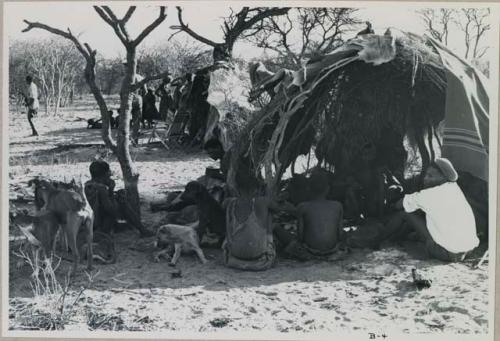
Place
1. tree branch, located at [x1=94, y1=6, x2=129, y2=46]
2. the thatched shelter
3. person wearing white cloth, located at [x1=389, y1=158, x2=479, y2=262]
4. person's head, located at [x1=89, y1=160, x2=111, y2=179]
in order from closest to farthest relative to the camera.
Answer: person wearing white cloth, located at [x1=389, y1=158, x2=479, y2=262], the thatched shelter, tree branch, located at [x1=94, y1=6, x2=129, y2=46], person's head, located at [x1=89, y1=160, x2=111, y2=179]

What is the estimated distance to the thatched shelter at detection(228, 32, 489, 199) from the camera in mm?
5789

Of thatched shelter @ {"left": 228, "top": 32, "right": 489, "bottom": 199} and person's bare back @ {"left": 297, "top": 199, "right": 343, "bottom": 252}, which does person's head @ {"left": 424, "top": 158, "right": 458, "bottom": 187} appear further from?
person's bare back @ {"left": 297, "top": 199, "right": 343, "bottom": 252}

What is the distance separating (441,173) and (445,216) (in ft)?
1.26

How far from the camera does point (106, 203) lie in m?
6.35

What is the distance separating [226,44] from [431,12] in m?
5.47

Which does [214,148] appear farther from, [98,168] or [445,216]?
[445,216]

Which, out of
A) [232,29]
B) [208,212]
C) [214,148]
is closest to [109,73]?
[232,29]

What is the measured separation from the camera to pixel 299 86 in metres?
5.86

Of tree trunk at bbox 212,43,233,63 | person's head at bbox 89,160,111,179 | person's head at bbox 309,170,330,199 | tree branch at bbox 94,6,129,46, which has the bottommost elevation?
person's head at bbox 89,160,111,179

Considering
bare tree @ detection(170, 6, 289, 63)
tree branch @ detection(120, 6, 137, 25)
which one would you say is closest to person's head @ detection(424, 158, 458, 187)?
tree branch @ detection(120, 6, 137, 25)

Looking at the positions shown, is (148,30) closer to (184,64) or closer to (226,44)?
(226,44)

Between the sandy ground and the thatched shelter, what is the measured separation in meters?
1.00

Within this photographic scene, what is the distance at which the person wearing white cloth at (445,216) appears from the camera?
5656 millimetres

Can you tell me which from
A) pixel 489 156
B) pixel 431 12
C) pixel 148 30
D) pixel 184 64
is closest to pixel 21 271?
pixel 148 30
